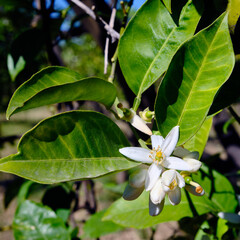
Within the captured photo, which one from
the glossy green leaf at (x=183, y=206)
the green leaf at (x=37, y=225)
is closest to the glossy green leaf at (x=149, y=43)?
the glossy green leaf at (x=183, y=206)

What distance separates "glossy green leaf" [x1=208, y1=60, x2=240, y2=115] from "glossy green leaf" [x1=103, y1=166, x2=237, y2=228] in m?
0.30

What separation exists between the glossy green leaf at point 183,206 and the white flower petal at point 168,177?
0.33m

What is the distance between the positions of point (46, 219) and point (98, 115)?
2.29ft

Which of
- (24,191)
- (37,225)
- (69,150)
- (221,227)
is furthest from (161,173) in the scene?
(24,191)

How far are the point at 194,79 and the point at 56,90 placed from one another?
27cm

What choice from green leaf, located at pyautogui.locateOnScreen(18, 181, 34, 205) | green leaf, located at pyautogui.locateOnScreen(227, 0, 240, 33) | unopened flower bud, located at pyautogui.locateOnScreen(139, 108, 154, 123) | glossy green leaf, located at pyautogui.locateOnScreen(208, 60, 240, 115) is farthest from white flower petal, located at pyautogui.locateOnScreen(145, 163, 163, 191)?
green leaf, located at pyautogui.locateOnScreen(18, 181, 34, 205)

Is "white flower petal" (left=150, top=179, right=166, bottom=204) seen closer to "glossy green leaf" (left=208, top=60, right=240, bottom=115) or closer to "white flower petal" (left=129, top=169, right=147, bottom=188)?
"white flower petal" (left=129, top=169, right=147, bottom=188)

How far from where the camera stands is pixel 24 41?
1.15 meters

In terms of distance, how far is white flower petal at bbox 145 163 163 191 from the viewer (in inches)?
20.7

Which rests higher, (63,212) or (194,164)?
(194,164)

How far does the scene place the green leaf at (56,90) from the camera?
1.63ft

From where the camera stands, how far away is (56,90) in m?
0.49

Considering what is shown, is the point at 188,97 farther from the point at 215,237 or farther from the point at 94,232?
the point at 94,232

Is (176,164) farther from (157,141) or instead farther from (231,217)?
(231,217)
